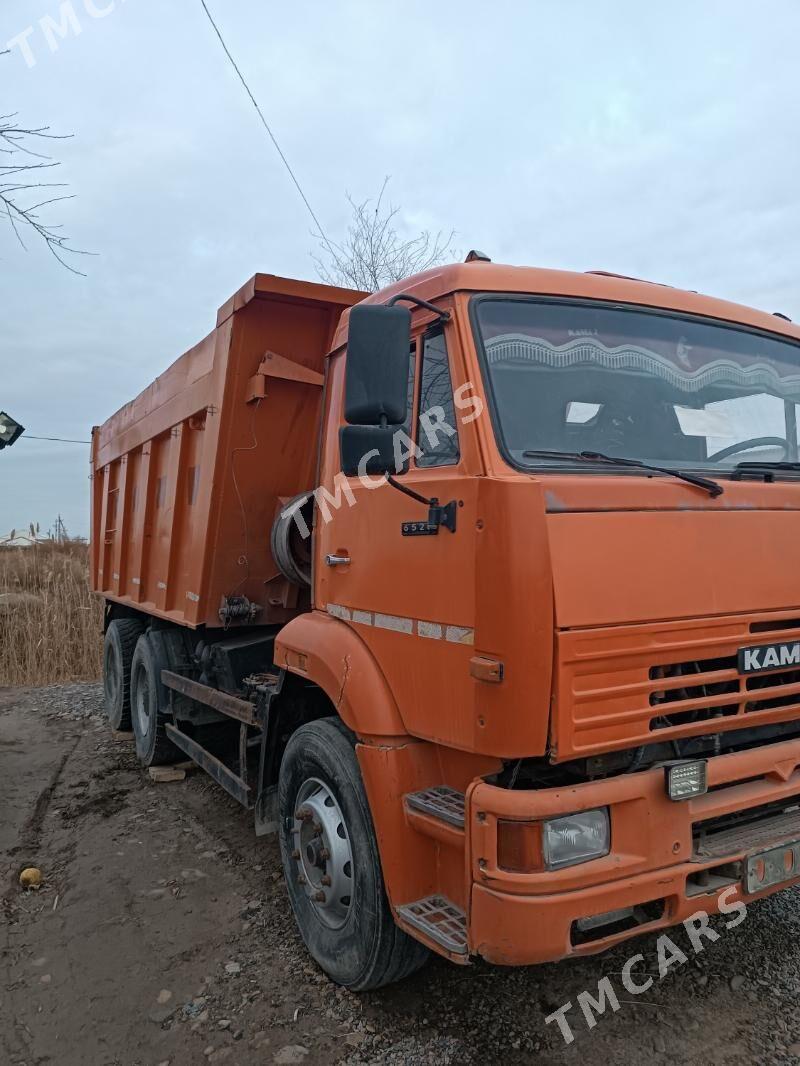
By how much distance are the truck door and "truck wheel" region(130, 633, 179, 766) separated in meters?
3.21

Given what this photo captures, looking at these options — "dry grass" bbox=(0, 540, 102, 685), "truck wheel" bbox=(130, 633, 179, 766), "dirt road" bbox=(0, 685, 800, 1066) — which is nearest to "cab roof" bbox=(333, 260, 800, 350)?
"dirt road" bbox=(0, 685, 800, 1066)

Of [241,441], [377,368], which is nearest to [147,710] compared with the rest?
[241,441]

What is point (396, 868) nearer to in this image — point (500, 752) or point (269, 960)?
point (500, 752)

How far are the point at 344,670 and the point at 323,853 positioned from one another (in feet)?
2.52

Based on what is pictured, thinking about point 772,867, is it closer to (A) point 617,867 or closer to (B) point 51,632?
(A) point 617,867

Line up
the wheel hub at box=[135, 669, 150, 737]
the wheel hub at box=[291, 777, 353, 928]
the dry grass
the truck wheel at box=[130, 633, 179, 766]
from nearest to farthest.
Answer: the wheel hub at box=[291, 777, 353, 928], the truck wheel at box=[130, 633, 179, 766], the wheel hub at box=[135, 669, 150, 737], the dry grass

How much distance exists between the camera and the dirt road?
2.67m

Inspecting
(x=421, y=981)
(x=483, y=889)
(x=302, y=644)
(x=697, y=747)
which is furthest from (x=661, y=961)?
(x=302, y=644)

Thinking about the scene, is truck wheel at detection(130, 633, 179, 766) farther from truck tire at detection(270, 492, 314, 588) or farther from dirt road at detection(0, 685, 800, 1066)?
truck tire at detection(270, 492, 314, 588)

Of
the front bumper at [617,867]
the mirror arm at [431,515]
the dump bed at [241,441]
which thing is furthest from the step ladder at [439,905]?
the dump bed at [241,441]

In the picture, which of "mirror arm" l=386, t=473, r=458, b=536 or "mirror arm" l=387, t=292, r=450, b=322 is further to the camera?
"mirror arm" l=387, t=292, r=450, b=322

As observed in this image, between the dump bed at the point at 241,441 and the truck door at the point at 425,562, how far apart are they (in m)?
1.38

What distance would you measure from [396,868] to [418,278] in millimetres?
2135

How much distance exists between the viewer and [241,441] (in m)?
4.40
